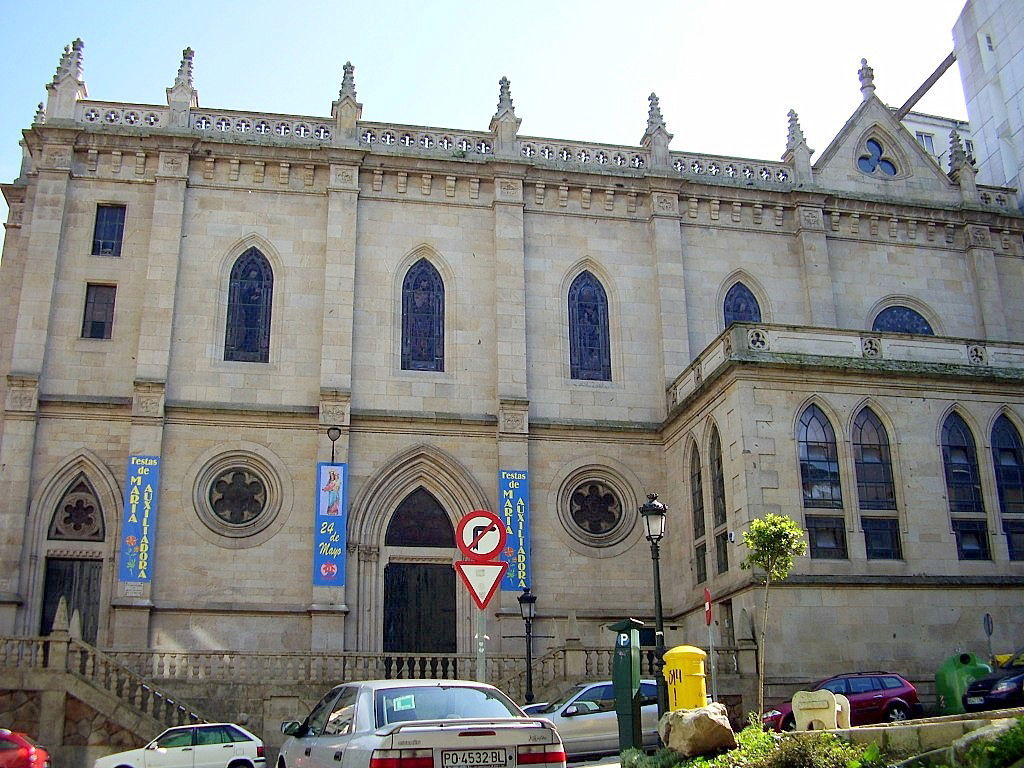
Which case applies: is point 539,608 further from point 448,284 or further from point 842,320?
point 842,320

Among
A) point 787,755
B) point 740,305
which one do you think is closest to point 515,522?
point 740,305

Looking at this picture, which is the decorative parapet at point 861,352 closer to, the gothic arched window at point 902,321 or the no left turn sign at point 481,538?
the gothic arched window at point 902,321

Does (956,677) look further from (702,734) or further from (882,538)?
(702,734)

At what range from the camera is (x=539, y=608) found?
25.8m

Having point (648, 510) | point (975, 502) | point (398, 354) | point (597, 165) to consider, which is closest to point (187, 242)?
point (398, 354)

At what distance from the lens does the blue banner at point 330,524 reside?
2492cm

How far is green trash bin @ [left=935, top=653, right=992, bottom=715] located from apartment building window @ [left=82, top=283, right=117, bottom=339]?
19843mm

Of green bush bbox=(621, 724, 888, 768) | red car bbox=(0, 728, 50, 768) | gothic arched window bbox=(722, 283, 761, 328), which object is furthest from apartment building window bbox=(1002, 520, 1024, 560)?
red car bbox=(0, 728, 50, 768)

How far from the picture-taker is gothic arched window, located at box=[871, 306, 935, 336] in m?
30.5

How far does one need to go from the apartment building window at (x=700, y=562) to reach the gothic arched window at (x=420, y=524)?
5.79m

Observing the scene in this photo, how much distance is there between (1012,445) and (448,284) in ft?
46.3

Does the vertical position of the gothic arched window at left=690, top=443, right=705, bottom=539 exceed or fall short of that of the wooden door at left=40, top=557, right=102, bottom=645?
it exceeds it

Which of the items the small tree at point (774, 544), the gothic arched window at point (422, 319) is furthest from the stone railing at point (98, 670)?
the small tree at point (774, 544)

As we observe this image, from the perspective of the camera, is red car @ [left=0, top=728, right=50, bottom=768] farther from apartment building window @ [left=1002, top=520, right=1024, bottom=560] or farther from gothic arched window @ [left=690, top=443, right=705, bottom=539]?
apartment building window @ [left=1002, top=520, right=1024, bottom=560]
